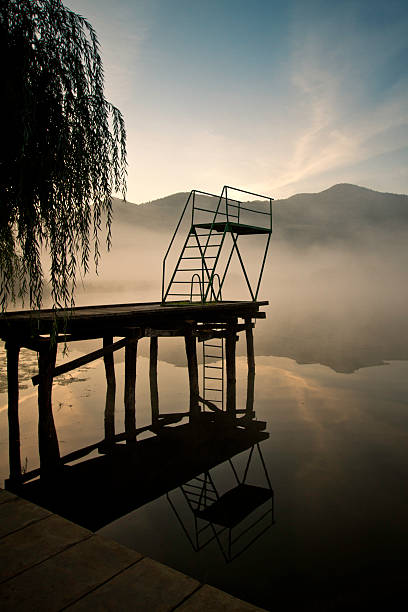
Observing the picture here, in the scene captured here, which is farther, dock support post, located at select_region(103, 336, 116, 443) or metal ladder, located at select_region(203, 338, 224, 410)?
metal ladder, located at select_region(203, 338, 224, 410)

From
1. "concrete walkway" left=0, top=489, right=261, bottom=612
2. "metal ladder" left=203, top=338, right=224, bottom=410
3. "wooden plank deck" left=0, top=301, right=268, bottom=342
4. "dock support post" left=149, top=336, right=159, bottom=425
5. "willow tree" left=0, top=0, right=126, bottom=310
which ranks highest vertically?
"willow tree" left=0, top=0, right=126, bottom=310

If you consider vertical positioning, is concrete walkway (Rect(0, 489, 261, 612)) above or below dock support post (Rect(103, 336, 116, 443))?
above

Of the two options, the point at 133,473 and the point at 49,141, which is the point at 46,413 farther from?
the point at 49,141

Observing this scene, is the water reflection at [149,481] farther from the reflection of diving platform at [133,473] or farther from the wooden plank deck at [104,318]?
the wooden plank deck at [104,318]

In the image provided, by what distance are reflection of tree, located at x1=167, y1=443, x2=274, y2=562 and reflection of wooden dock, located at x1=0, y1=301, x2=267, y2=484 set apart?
297cm

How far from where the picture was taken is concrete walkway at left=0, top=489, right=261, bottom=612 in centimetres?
310

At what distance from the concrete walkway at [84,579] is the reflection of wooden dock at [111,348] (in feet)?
10.1

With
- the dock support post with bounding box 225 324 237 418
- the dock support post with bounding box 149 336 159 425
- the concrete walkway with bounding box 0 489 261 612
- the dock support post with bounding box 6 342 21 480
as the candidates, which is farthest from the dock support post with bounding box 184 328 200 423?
the concrete walkway with bounding box 0 489 261 612

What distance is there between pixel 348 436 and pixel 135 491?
5858 millimetres

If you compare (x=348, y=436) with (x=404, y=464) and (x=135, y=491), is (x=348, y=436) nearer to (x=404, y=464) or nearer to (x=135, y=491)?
(x=404, y=464)

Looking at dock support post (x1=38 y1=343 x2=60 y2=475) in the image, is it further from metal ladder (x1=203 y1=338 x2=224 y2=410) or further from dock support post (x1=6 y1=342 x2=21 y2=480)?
metal ladder (x1=203 y1=338 x2=224 y2=410)

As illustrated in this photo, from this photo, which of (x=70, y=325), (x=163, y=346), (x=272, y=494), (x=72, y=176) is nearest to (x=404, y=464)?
(x=272, y=494)

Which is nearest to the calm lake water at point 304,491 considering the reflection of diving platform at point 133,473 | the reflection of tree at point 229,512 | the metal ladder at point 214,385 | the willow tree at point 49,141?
the reflection of tree at point 229,512

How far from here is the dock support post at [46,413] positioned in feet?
30.0
